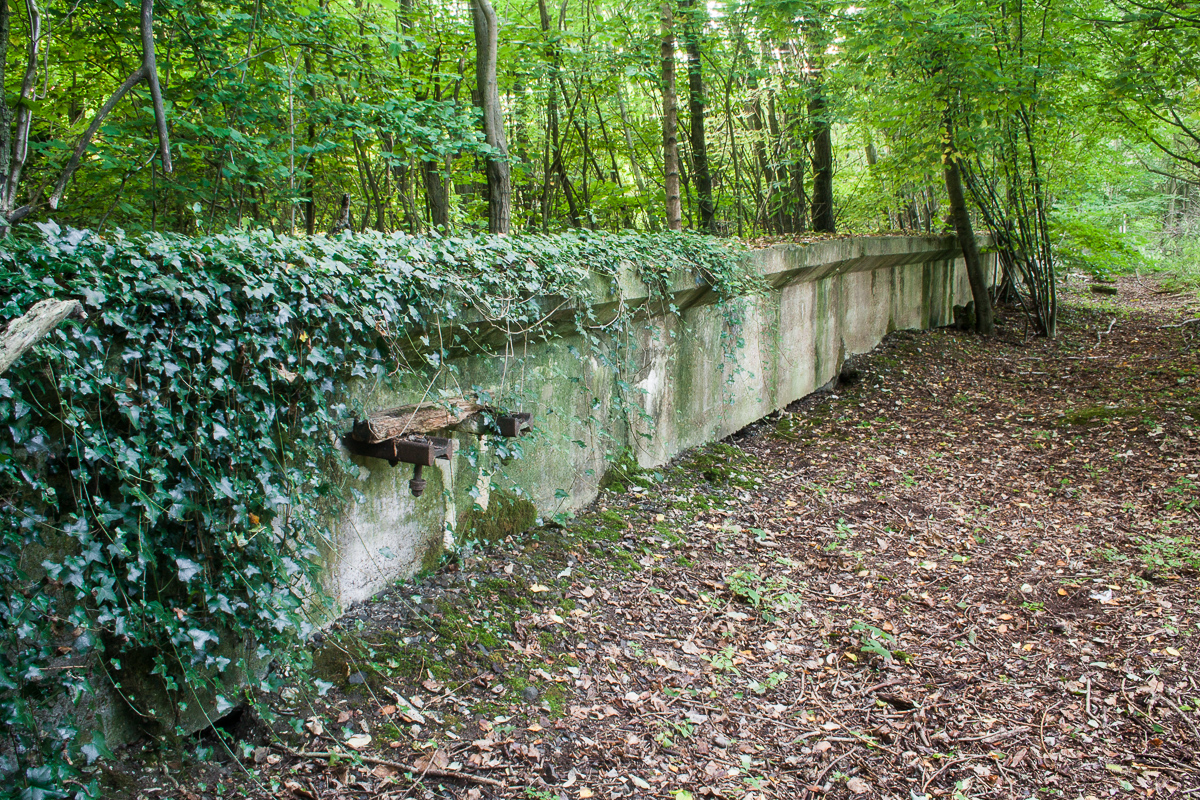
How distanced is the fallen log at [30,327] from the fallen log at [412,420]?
1.23 m

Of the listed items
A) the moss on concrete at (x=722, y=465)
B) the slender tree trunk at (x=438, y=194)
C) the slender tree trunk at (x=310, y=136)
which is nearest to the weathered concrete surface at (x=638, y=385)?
the moss on concrete at (x=722, y=465)

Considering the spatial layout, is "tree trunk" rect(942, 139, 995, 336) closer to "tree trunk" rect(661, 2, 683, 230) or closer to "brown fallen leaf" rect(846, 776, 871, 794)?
"tree trunk" rect(661, 2, 683, 230)

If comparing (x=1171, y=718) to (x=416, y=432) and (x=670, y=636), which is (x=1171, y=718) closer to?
(x=670, y=636)

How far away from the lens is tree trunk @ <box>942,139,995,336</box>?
32.2 feet

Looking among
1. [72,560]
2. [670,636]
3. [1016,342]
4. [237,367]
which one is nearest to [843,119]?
[1016,342]

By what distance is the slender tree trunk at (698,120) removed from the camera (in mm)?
8648

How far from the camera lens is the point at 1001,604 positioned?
4.21 m

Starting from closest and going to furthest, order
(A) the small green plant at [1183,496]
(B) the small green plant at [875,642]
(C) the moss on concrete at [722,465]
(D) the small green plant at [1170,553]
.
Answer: (B) the small green plant at [875,642] → (D) the small green plant at [1170,553] → (A) the small green plant at [1183,496] → (C) the moss on concrete at [722,465]

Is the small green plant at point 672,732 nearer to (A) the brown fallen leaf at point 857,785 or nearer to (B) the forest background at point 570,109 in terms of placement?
(A) the brown fallen leaf at point 857,785

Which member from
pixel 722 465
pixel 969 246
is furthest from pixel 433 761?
pixel 969 246

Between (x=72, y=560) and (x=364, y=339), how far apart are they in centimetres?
127

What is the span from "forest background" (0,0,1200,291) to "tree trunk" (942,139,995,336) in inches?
7.3

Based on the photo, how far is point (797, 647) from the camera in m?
3.81

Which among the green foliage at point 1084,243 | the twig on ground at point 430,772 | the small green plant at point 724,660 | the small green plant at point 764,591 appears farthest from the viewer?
the green foliage at point 1084,243
